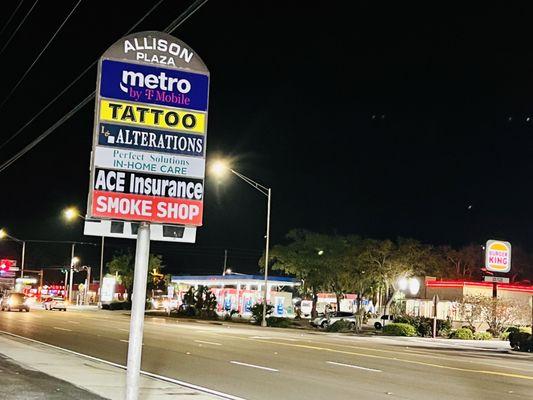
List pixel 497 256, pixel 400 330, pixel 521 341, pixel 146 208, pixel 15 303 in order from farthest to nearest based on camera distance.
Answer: pixel 15 303 < pixel 497 256 < pixel 400 330 < pixel 521 341 < pixel 146 208

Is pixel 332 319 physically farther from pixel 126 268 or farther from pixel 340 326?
pixel 126 268

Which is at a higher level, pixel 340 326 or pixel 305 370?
pixel 305 370

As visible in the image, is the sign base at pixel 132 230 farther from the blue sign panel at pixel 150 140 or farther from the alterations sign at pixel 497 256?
the alterations sign at pixel 497 256

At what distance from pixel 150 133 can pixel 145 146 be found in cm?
16

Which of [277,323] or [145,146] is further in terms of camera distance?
[277,323]

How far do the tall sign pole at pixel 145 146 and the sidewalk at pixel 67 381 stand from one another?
4478 millimetres

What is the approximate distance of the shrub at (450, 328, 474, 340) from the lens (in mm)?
43000

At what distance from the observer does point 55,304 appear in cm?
6122

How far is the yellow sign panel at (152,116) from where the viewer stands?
7.68m

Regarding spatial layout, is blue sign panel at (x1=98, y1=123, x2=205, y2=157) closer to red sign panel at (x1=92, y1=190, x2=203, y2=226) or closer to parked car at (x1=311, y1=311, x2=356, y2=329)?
red sign panel at (x1=92, y1=190, x2=203, y2=226)

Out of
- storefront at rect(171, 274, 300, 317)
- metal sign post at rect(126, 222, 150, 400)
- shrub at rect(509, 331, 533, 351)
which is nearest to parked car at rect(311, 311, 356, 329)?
shrub at rect(509, 331, 533, 351)

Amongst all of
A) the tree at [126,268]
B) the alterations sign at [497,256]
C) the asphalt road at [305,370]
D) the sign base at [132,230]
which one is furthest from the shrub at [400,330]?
the tree at [126,268]

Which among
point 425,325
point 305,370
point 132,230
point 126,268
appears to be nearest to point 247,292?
point 126,268

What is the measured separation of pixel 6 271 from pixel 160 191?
7131 centimetres
